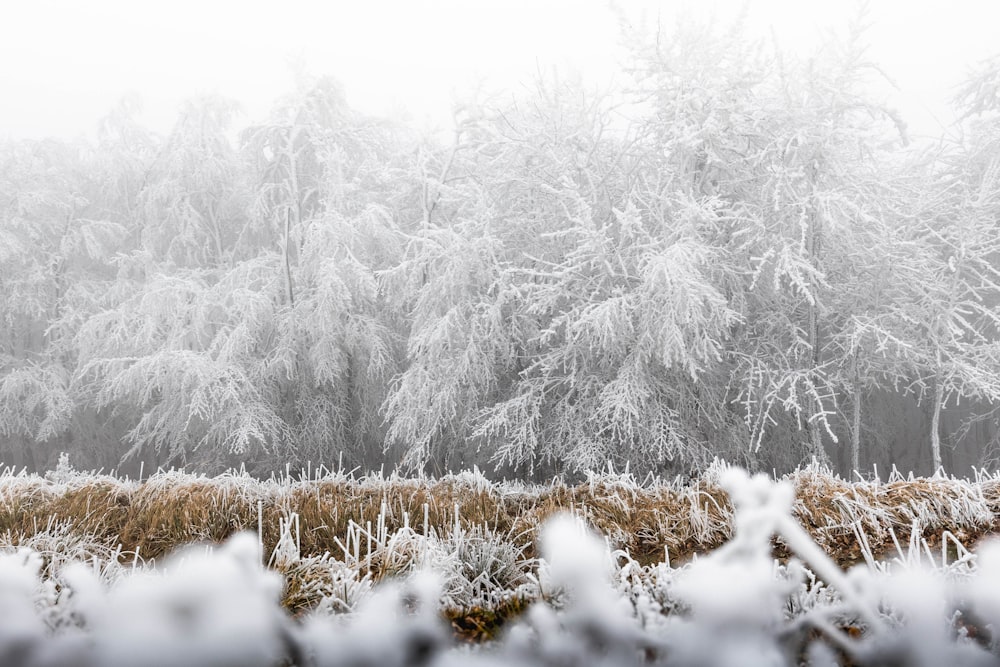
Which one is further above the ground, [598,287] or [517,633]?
[598,287]

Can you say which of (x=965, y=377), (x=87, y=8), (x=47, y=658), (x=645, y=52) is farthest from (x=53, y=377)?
(x=87, y=8)

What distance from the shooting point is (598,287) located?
264 inches

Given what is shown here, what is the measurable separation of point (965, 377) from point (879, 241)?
6.02 ft

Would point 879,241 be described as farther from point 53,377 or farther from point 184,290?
point 53,377

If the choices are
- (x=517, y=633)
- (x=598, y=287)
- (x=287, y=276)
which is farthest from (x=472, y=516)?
(x=287, y=276)

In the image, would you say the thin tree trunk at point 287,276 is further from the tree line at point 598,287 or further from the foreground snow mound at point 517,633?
the foreground snow mound at point 517,633

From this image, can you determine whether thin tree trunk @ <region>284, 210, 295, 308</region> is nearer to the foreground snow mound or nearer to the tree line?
the tree line

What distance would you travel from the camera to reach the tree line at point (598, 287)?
675 cm

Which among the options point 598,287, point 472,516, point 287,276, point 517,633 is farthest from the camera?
point 287,276

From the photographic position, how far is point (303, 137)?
10.3m

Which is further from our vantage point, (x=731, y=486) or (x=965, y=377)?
(x=965, y=377)

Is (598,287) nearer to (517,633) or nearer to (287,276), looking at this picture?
(287,276)

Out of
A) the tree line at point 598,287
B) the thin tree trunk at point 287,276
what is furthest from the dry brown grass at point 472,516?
the thin tree trunk at point 287,276

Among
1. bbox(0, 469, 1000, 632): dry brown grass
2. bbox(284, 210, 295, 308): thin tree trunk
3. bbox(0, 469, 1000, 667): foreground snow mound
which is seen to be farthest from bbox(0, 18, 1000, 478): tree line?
bbox(0, 469, 1000, 667): foreground snow mound
